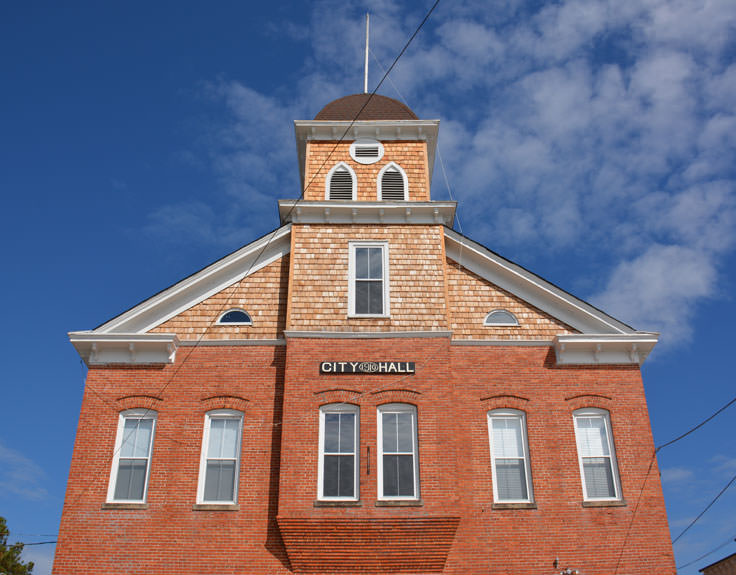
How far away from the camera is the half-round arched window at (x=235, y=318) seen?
729 inches

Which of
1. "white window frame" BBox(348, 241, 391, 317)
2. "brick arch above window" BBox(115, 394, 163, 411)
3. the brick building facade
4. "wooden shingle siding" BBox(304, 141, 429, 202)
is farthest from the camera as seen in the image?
"wooden shingle siding" BBox(304, 141, 429, 202)

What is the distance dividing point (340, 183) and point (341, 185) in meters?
0.08

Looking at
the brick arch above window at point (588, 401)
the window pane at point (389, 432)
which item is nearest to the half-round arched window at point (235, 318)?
the window pane at point (389, 432)

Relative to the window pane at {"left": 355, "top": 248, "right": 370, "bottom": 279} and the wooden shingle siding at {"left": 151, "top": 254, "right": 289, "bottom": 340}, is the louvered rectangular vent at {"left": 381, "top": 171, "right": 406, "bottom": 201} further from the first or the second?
the wooden shingle siding at {"left": 151, "top": 254, "right": 289, "bottom": 340}

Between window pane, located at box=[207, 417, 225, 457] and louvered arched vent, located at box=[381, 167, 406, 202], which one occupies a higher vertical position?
louvered arched vent, located at box=[381, 167, 406, 202]

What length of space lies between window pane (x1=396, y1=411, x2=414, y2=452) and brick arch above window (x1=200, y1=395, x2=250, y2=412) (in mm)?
3922

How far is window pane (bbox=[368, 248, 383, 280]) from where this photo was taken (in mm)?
18734

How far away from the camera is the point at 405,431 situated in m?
16.8

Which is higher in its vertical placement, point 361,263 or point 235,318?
point 361,263

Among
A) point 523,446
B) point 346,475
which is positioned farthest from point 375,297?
point 523,446

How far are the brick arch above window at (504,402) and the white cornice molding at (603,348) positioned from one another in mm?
1515

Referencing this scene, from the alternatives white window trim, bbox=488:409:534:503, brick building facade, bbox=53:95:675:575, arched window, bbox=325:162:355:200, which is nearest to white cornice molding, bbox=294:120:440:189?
arched window, bbox=325:162:355:200

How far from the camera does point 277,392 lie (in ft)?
57.5

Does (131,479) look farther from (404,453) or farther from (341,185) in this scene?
(341,185)
